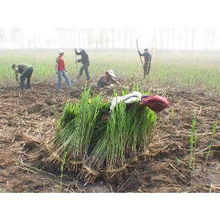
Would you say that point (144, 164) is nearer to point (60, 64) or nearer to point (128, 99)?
point (128, 99)

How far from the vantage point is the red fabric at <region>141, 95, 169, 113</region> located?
3127 millimetres

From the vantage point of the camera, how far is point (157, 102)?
10.3ft

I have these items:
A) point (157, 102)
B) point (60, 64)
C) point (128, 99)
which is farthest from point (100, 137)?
point (60, 64)

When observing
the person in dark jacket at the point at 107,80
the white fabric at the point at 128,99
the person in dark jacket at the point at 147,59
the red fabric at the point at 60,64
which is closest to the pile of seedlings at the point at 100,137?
the white fabric at the point at 128,99

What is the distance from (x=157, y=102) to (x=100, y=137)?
2.29ft

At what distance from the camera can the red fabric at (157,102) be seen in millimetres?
3127

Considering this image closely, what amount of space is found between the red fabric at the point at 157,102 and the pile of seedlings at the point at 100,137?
0.23m

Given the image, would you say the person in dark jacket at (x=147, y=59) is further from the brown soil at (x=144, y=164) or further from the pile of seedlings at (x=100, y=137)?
the pile of seedlings at (x=100, y=137)

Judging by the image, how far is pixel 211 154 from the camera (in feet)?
12.3

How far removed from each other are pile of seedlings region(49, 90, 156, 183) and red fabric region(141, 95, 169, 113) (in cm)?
23
